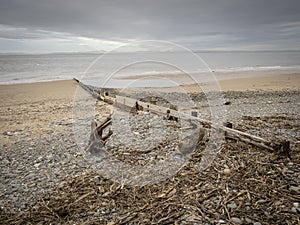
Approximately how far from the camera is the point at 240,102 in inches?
479

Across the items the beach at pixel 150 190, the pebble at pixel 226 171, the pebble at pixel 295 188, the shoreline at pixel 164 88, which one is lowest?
the beach at pixel 150 190

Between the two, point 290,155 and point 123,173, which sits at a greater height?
point 290,155

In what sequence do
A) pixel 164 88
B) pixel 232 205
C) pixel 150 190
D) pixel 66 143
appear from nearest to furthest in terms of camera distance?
pixel 232 205
pixel 150 190
pixel 66 143
pixel 164 88

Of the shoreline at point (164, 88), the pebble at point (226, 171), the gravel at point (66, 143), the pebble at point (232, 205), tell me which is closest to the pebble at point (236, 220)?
the gravel at point (66, 143)

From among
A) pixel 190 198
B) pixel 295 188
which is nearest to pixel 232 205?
pixel 190 198

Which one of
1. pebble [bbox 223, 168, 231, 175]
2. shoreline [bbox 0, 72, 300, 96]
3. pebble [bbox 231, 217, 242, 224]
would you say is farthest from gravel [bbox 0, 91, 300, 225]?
shoreline [bbox 0, 72, 300, 96]

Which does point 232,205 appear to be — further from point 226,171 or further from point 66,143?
point 66,143

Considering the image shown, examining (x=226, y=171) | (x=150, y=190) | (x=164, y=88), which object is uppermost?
(x=164, y=88)

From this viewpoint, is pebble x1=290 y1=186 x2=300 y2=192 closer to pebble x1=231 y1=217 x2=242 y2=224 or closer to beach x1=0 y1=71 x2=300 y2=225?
beach x1=0 y1=71 x2=300 y2=225

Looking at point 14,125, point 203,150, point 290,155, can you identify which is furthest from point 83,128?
point 290,155

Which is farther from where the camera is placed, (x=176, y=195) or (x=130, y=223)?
(x=176, y=195)

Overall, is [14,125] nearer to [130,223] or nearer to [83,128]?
[83,128]

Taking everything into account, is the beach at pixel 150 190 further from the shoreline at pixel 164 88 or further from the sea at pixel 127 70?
the shoreline at pixel 164 88

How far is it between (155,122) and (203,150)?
8.95 feet
